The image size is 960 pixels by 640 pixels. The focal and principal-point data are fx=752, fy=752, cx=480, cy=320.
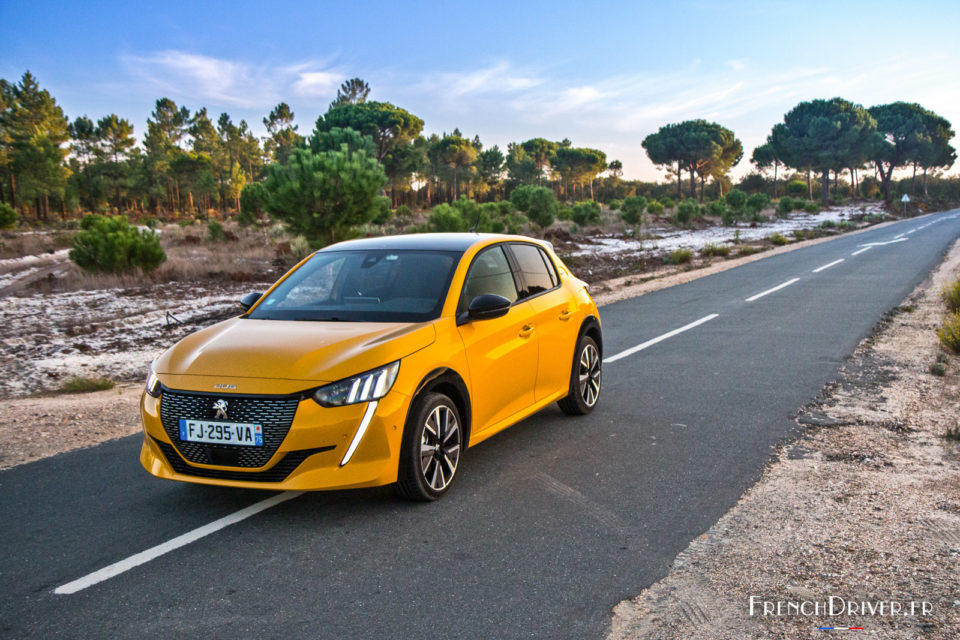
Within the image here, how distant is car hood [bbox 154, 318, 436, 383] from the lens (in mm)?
4203

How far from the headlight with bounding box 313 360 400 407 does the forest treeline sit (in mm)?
51786

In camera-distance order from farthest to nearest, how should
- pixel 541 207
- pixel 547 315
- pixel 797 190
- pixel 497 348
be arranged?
pixel 797 190
pixel 541 207
pixel 547 315
pixel 497 348

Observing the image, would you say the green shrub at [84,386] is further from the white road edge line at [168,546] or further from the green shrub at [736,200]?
the green shrub at [736,200]

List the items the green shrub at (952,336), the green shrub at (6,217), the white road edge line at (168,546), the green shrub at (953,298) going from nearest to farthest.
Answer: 1. the white road edge line at (168,546)
2. the green shrub at (952,336)
3. the green shrub at (953,298)
4. the green shrub at (6,217)

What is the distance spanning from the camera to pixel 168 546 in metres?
4.02

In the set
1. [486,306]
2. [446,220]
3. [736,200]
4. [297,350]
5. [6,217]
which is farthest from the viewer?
[736,200]

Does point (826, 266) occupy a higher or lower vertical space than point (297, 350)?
lower

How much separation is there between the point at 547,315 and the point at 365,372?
215cm

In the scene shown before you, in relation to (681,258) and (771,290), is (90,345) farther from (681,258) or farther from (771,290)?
(681,258)

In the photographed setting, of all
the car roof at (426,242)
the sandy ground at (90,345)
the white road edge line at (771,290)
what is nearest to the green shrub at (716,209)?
the sandy ground at (90,345)

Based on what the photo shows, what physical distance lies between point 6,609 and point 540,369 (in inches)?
147

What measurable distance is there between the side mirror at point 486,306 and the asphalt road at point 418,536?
1.13m

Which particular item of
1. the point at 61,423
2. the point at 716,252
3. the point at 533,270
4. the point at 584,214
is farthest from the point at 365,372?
the point at 584,214

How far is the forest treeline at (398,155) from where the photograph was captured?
67500 millimetres
